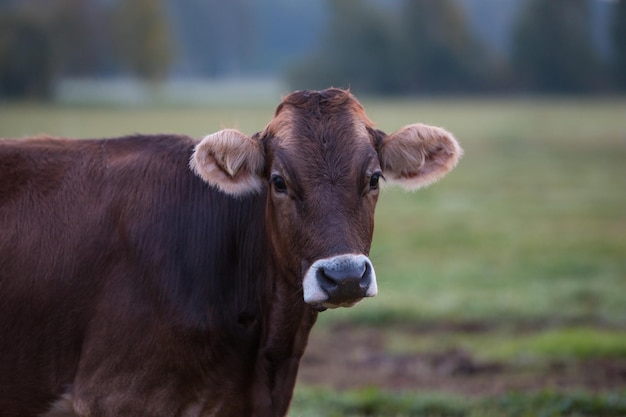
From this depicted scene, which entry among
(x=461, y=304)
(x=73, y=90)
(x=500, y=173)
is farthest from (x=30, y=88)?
(x=461, y=304)

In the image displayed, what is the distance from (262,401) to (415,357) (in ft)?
17.4

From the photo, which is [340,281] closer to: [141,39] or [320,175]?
[320,175]

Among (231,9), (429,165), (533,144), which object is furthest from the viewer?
(231,9)

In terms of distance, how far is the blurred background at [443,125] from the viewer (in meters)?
10.0

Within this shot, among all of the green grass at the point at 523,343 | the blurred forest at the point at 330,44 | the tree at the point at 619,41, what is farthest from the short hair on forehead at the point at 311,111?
the blurred forest at the point at 330,44

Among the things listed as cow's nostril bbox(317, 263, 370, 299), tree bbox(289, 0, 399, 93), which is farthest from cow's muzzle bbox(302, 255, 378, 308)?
tree bbox(289, 0, 399, 93)

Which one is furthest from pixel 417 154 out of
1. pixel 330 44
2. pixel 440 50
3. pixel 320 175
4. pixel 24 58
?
pixel 330 44

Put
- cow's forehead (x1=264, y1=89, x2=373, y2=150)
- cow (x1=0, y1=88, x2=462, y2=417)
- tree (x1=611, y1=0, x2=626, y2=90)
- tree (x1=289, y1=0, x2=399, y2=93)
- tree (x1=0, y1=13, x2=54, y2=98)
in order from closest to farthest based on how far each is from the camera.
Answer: cow (x1=0, y1=88, x2=462, y2=417) < cow's forehead (x1=264, y1=89, x2=373, y2=150) < tree (x1=611, y1=0, x2=626, y2=90) < tree (x1=0, y1=13, x2=54, y2=98) < tree (x1=289, y1=0, x2=399, y2=93)

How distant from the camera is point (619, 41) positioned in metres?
19.6

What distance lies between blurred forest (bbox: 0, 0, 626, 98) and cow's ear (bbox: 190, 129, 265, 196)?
1333cm

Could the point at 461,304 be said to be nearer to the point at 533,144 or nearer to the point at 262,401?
the point at 262,401

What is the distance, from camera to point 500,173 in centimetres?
3359

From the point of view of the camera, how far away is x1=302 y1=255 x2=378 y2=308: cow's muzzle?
489 centimetres

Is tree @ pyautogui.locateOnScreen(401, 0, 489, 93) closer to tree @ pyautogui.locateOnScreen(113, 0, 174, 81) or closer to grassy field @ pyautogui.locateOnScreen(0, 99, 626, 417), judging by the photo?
grassy field @ pyautogui.locateOnScreen(0, 99, 626, 417)
